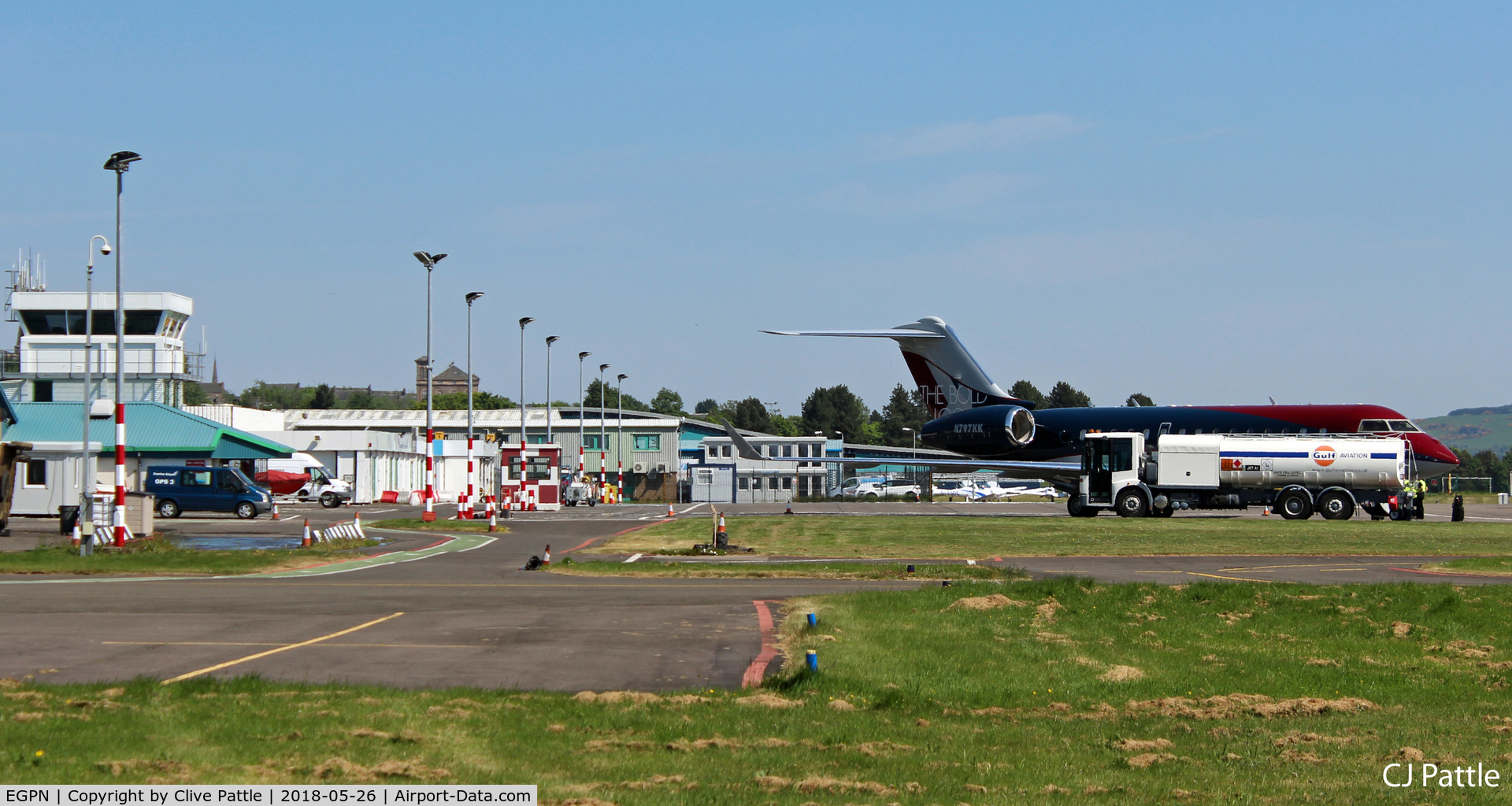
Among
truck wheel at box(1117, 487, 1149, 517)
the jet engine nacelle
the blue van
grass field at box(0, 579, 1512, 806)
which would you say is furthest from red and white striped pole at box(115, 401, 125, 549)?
the jet engine nacelle

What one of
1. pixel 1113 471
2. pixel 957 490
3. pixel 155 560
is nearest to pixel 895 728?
pixel 155 560

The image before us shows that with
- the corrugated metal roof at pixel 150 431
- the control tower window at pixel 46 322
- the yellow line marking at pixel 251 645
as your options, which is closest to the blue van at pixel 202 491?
the corrugated metal roof at pixel 150 431

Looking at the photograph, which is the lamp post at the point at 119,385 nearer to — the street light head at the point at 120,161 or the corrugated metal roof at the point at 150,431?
the street light head at the point at 120,161

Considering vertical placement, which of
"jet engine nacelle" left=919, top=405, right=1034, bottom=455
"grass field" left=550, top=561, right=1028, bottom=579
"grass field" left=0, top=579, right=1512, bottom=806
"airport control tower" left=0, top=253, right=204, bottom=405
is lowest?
"grass field" left=550, top=561, right=1028, bottom=579

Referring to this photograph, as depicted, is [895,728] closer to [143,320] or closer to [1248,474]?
[1248,474]

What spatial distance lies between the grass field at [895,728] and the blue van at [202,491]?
143ft

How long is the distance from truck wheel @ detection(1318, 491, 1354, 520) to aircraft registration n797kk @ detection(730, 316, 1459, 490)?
12.7ft

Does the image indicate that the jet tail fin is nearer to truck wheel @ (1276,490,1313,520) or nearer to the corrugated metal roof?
truck wheel @ (1276,490,1313,520)

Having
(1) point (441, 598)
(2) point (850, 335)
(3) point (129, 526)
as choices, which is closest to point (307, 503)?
(2) point (850, 335)

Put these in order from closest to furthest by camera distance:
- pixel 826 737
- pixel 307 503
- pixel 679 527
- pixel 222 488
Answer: pixel 826 737
pixel 679 527
pixel 222 488
pixel 307 503

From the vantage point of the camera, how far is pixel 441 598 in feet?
65.4

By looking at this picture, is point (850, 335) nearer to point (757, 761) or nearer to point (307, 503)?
point (307, 503)

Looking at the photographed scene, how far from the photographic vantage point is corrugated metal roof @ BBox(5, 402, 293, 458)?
5800cm

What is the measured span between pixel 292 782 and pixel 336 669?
517cm
